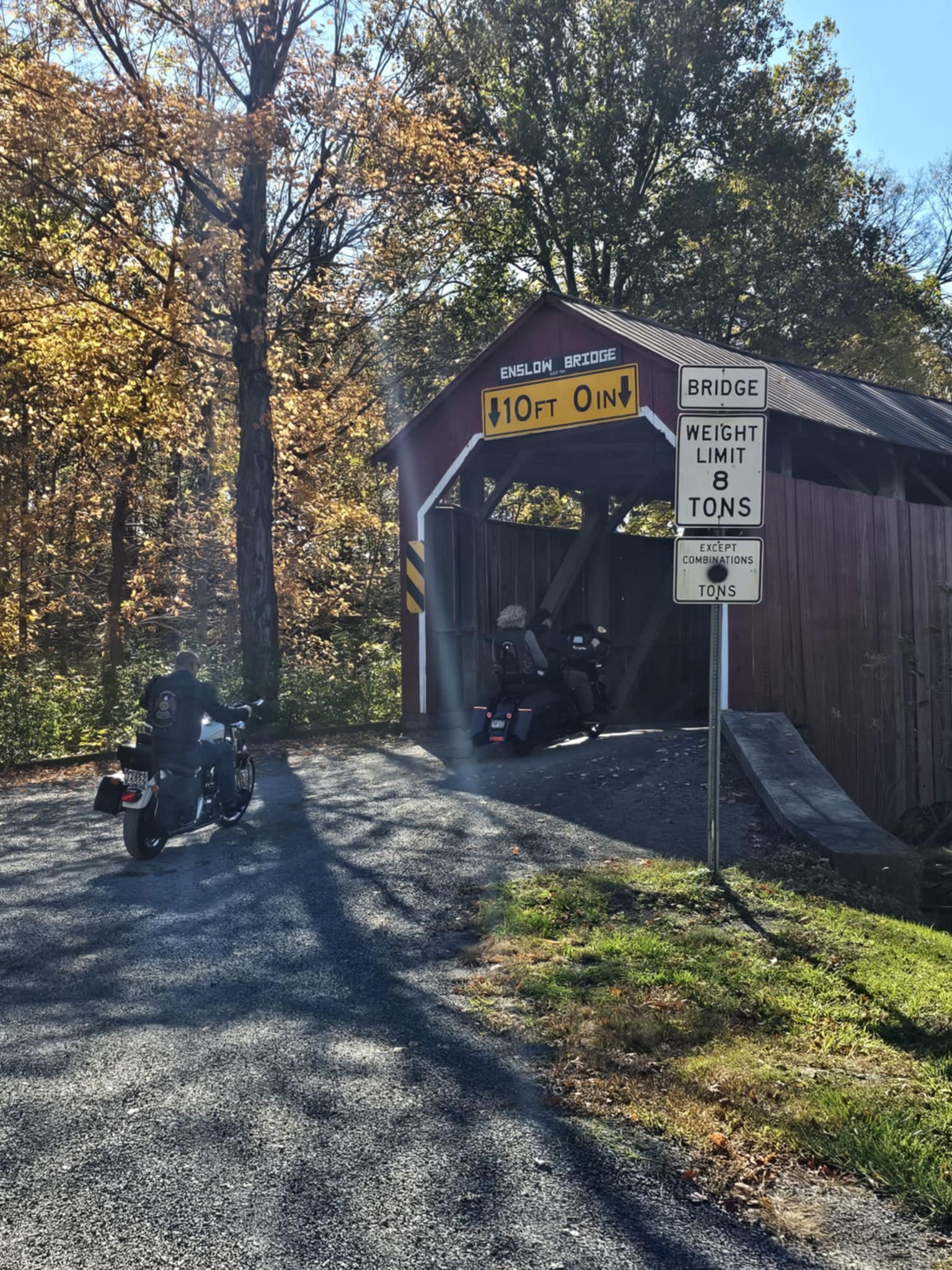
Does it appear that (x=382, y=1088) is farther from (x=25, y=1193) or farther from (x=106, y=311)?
(x=106, y=311)

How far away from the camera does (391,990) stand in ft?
19.5

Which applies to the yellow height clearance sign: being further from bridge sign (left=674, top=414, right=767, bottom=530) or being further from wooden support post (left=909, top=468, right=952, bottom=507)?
bridge sign (left=674, top=414, right=767, bottom=530)

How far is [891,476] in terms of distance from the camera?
15.6 meters

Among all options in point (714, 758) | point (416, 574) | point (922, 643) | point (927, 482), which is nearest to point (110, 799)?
point (714, 758)

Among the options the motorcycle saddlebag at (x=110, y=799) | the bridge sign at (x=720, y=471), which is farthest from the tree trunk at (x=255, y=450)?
the bridge sign at (x=720, y=471)

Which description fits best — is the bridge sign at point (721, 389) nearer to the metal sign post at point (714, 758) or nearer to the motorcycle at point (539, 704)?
the metal sign post at point (714, 758)

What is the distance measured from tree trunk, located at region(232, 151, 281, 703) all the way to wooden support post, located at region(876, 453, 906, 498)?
27.8 feet

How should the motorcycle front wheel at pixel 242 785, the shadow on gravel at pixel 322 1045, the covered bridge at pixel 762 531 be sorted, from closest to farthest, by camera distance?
the shadow on gravel at pixel 322 1045, the motorcycle front wheel at pixel 242 785, the covered bridge at pixel 762 531

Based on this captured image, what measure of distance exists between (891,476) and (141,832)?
10735 mm

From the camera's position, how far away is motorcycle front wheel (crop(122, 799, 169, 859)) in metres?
9.05

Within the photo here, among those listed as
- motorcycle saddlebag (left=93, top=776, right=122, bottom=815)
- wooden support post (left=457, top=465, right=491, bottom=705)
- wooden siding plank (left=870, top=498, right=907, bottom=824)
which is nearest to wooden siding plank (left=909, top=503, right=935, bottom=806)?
wooden siding plank (left=870, top=498, right=907, bottom=824)

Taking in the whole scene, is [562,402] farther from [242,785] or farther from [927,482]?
[242,785]

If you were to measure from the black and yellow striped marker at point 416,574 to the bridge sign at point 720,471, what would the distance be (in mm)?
8431

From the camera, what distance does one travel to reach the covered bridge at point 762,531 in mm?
13047
